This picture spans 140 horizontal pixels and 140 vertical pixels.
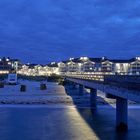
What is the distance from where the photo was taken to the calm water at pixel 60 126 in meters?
34.7

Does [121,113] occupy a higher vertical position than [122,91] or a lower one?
lower

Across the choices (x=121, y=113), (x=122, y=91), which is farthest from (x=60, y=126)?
(x=122, y=91)

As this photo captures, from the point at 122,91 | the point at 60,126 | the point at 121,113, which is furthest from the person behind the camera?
the point at 60,126

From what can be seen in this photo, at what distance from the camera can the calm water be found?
114ft

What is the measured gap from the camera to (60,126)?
39.9 m

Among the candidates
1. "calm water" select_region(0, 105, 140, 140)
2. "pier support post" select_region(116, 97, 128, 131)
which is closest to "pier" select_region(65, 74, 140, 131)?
"pier support post" select_region(116, 97, 128, 131)

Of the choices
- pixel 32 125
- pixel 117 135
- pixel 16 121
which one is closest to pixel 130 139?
pixel 117 135

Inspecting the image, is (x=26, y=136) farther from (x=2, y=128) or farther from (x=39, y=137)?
(x=2, y=128)

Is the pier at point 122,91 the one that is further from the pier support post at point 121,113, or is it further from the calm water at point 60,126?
the calm water at point 60,126

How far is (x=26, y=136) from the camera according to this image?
34594 mm

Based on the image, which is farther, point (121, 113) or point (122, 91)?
point (121, 113)

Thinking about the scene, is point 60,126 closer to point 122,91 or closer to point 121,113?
point 121,113

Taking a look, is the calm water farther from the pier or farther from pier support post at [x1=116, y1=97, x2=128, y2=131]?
the pier

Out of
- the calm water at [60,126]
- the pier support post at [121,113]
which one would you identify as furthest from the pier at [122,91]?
the calm water at [60,126]
